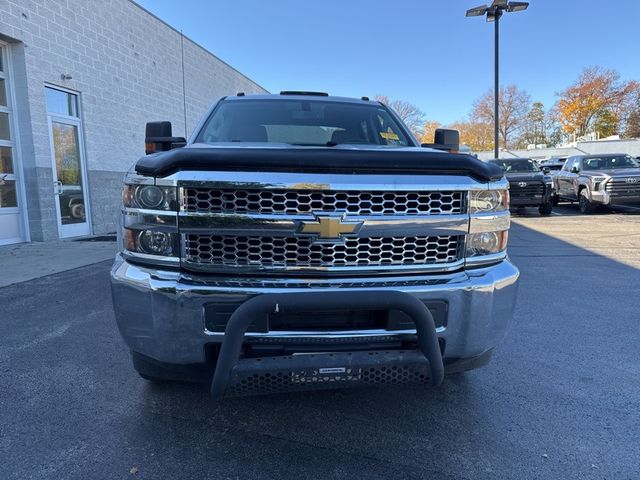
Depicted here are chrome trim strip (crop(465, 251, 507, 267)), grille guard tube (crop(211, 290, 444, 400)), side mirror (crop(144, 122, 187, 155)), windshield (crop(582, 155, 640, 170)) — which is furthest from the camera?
windshield (crop(582, 155, 640, 170))

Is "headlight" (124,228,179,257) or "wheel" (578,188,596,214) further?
"wheel" (578,188,596,214)

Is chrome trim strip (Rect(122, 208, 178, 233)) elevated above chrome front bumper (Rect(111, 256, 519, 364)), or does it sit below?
above

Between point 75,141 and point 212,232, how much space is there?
947cm

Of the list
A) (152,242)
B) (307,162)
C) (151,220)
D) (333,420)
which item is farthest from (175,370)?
(307,162)

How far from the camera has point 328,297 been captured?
1.86 metres

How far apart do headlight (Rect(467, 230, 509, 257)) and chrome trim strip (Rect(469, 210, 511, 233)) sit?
3 cm

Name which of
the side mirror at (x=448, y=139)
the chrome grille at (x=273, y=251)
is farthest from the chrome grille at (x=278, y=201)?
the side mirror at (x=448, y=139)

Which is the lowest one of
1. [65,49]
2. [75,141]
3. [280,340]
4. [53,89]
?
[280,340]

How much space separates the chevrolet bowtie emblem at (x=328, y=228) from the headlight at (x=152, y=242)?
0.59m

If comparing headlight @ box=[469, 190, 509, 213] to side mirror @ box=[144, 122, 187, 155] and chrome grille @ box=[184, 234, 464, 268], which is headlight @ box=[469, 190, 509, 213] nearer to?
chrome grille @ box=[184, 234, 464, 268]

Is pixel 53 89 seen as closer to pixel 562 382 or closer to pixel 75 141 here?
pixel 75 141

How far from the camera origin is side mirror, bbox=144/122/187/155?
8.85ft

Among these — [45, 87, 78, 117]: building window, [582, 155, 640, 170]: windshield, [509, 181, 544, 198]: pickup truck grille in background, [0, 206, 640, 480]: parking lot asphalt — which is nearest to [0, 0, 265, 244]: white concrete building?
[45, 87, 78, 117]: building window

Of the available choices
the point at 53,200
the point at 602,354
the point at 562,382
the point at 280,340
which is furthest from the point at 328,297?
the point at 53,200
